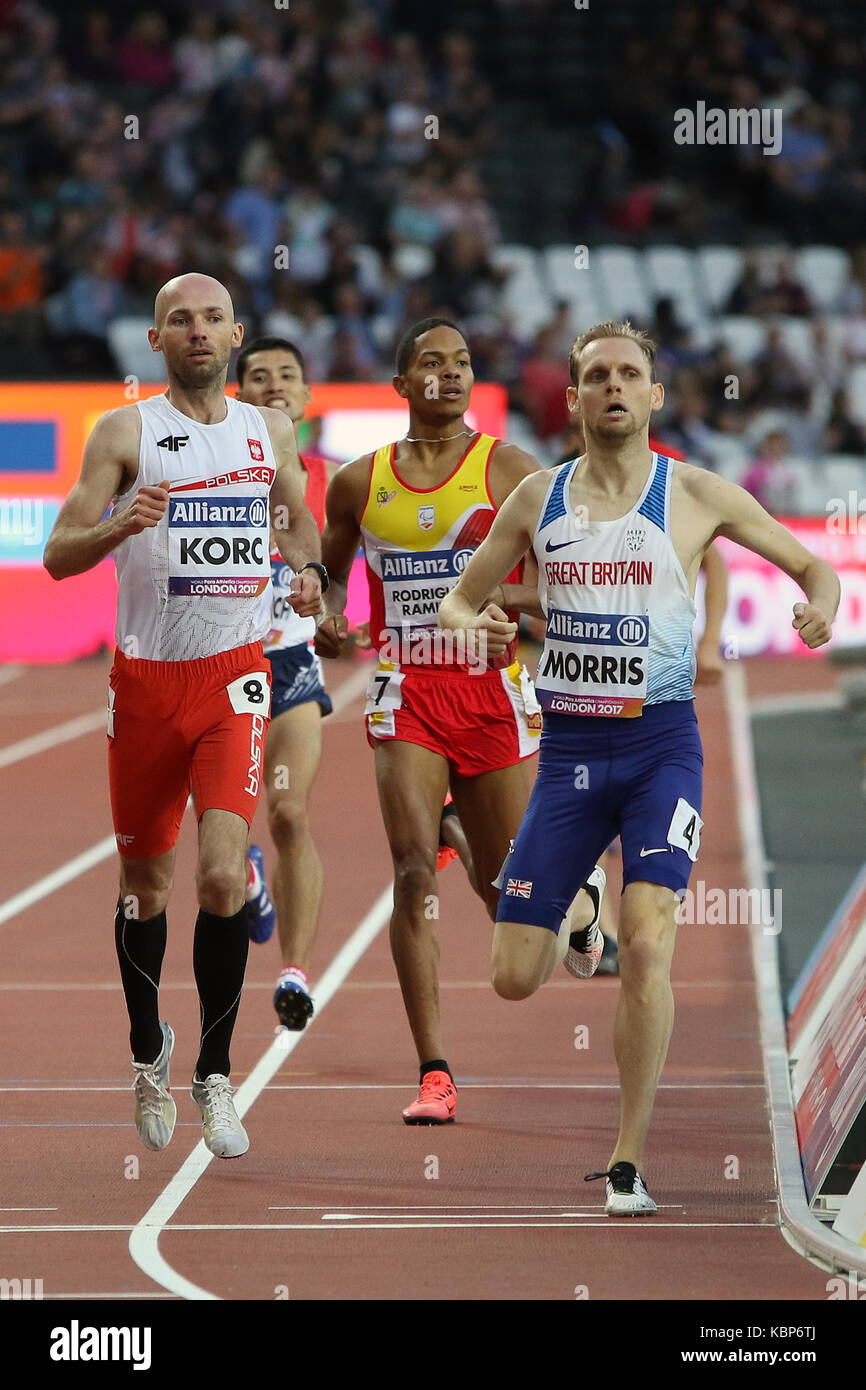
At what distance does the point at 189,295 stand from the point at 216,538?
69 cm

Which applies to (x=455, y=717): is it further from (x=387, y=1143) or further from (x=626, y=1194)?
(x=626, y=1194)

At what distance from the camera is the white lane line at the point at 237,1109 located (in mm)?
5348

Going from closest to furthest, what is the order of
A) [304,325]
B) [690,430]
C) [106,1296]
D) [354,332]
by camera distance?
[106,1296], [354,332], [304,325], [690,430]

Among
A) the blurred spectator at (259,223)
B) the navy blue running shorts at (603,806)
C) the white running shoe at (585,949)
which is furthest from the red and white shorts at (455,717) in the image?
the blurred spectator at (259,223)

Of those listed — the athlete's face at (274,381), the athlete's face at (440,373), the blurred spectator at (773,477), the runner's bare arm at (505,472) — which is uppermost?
the blurred spectator at (773,477)

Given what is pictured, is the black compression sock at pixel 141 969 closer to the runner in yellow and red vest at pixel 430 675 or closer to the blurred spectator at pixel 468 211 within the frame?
the runner in yellow and red vest at pixel 430 675

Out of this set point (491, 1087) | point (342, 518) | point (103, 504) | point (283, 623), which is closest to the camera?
point (103, 504)

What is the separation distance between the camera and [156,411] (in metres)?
6.52

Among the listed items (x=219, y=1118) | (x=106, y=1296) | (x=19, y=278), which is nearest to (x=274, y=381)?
(x=219, y=1118)

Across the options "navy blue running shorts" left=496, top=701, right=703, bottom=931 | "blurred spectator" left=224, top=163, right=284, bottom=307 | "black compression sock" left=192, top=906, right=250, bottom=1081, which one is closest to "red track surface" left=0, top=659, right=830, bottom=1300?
"black compression sock" left=192, top=906, right=250, bottom=1081

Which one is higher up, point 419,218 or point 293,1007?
point 419,218

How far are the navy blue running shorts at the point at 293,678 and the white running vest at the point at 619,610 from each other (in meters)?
2.57

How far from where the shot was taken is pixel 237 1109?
7305mm

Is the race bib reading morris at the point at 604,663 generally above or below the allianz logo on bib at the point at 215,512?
below
